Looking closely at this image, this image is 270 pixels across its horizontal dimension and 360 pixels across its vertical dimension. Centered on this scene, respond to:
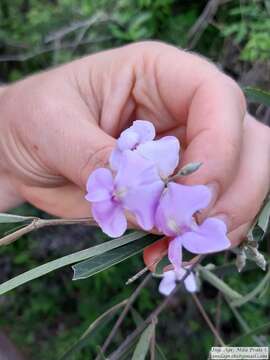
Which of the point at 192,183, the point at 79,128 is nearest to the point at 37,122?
the point at 79,128

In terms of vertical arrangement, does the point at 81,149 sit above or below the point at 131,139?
below

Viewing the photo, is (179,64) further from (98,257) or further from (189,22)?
(189,22)

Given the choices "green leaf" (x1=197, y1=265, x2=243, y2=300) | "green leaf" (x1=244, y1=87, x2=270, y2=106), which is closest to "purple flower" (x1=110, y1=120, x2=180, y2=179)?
"green leaf" (x1=244, y1=87, x2=270, y2=106)

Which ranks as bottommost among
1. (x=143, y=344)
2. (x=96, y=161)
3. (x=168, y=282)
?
(x=168, y=282)

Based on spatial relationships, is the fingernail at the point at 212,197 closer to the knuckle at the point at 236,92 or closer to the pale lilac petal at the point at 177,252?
the pale lilac petal at the point at 177,252

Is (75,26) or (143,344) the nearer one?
(143,344)

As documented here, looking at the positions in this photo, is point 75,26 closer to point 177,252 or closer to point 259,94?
point 259,94

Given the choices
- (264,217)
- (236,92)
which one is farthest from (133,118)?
(264,217)

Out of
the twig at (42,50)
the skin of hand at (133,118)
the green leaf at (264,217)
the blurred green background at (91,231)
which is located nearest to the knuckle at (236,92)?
the skin of hand at (133,118)
